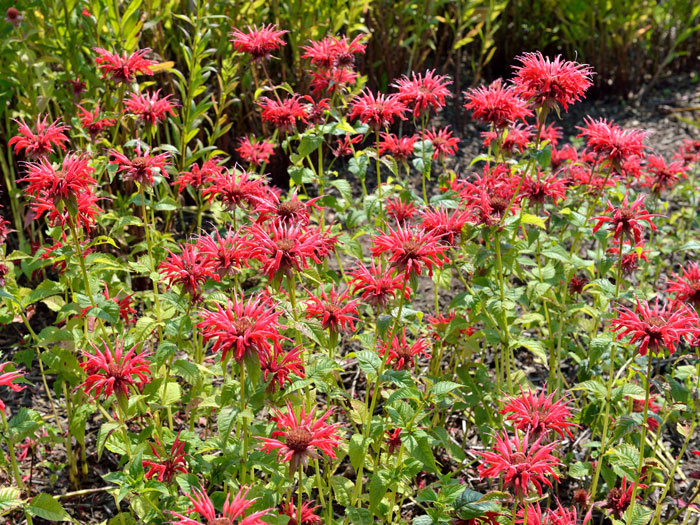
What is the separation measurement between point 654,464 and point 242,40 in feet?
7.27

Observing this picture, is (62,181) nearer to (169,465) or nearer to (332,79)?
(169,465)

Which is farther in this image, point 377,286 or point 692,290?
point 692,290

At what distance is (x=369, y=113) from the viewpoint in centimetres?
254

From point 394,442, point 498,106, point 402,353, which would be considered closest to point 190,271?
point 402,353

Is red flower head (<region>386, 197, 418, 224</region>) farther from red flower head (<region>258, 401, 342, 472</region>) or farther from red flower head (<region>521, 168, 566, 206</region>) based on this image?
red flower head (<region>258, 401, 342, 472</region>)

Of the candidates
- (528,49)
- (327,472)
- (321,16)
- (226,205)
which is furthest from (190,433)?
(528,49)

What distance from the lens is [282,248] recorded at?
1747mm

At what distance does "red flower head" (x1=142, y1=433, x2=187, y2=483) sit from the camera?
1.97 metres

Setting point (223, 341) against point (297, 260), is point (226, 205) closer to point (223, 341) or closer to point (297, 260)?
point (297, 260)

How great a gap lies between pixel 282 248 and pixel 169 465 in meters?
0.74

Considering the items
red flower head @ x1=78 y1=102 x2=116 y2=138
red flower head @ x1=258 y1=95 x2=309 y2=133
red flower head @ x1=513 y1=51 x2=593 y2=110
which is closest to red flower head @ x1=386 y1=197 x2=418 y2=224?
red flower head @ x1=258 y1=95 x2=309 y2=133

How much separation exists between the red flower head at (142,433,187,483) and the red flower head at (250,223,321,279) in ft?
2.07

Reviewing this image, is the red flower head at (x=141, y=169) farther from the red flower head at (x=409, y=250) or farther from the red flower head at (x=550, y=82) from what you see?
the red flower head at (x=550, y=82)

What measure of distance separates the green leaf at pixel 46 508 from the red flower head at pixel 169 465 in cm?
24
